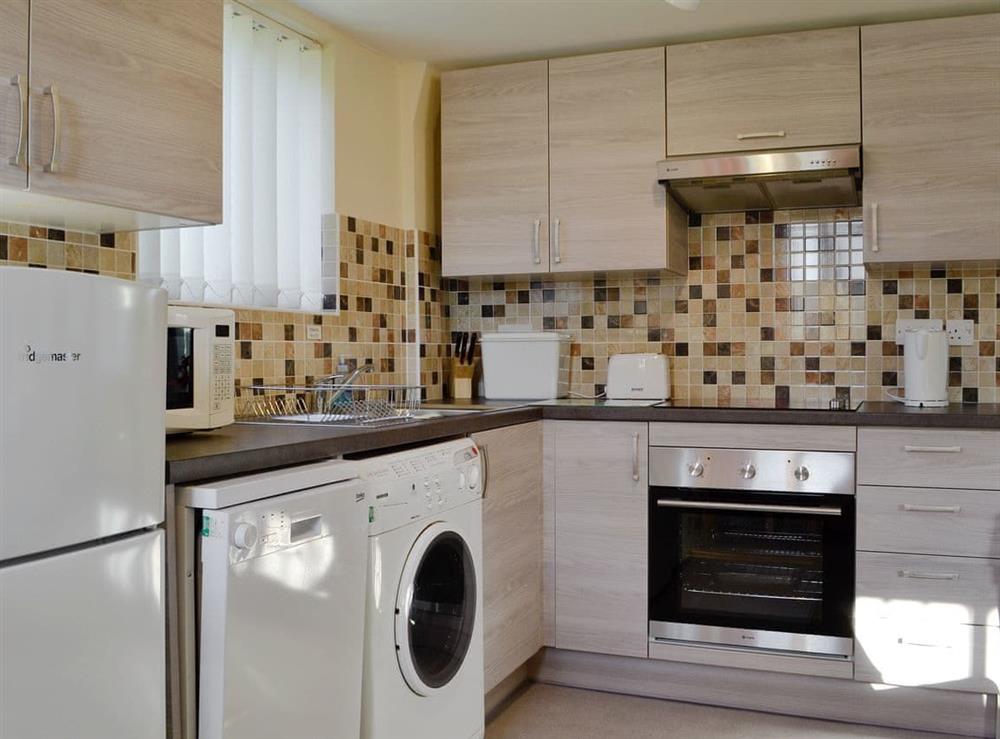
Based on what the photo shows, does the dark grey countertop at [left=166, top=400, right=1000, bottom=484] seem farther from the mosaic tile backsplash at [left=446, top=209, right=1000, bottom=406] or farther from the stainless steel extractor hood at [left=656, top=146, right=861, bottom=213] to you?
the stainless steel extractor hood at [left=656, top=146, right=861, bottom=213]

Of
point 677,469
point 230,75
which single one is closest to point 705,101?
point 677,469

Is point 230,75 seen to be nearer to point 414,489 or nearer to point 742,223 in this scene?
point 414,489

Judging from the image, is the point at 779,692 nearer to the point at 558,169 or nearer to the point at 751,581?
the point at 751,581

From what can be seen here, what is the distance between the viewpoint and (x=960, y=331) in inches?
130

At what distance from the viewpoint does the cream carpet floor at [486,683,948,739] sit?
9.12 ft

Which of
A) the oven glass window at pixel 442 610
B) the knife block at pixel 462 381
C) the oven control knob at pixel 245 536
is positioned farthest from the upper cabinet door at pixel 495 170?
the oven control knob at pixel 245 536

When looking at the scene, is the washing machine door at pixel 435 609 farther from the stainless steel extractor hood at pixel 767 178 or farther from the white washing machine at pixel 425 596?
the stainless steel extractor hood at pixel 767 178

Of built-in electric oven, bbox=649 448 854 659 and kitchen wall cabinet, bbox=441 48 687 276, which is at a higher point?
kitchen wall cabinet, bbox=441 48 687 276

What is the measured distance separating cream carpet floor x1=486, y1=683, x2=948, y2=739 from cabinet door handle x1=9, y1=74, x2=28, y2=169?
1.95m

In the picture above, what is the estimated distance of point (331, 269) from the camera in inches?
125

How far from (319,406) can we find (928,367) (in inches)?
75.1

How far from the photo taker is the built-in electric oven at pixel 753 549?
2854 millimetres

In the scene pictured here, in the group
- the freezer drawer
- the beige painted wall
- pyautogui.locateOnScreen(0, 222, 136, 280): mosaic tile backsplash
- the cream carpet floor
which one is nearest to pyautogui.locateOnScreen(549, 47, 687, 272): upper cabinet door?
the beige painted wall

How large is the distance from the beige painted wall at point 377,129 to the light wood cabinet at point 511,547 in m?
1.01
